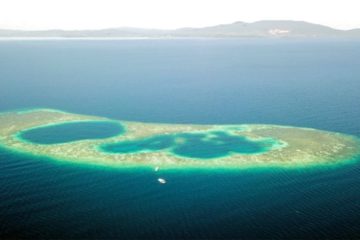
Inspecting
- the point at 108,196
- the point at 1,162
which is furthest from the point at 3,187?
the point at 108,196

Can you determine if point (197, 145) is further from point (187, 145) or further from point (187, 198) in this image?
point (187, 198)

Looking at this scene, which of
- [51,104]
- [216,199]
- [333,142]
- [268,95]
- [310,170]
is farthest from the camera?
[268,95]

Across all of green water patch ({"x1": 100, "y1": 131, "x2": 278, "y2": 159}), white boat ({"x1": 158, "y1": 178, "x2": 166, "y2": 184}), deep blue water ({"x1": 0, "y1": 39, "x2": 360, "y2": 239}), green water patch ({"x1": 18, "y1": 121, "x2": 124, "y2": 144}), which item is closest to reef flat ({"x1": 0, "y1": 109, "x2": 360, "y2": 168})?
green water patch ({"x1": 100, "y1": 131, "x2": 278, "y2": 159})

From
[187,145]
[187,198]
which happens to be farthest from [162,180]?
[187,145]

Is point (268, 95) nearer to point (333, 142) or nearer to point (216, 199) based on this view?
point (333, 142)

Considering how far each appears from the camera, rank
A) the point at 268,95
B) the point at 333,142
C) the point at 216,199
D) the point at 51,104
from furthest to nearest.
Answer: the point at 268,95
the point at 51,104
the point at 333,142
the point at 216,199

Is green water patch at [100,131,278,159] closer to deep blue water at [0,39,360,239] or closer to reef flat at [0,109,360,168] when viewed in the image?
reef flat at [0,109,360,168]

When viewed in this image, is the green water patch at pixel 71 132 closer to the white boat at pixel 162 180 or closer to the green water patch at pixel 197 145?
the green water patch at pixel 197 145
